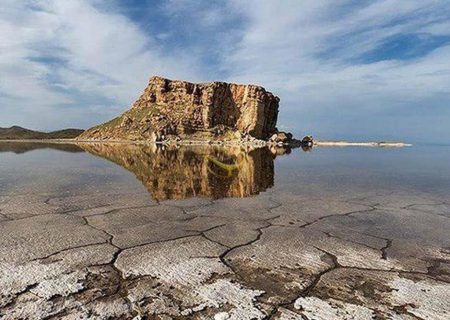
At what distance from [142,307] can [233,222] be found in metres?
4.36

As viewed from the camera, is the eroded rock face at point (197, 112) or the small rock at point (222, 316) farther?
the eroded rock face at point (197, 112)

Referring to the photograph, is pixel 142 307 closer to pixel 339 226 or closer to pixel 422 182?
pixel 339 226

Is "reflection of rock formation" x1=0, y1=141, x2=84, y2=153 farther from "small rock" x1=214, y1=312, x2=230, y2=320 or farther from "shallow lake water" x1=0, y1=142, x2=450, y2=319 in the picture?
"small rock" x1=214, y1=312, x2=230, y2=320

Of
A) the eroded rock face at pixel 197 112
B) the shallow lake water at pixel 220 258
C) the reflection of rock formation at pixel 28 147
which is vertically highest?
the eroded rock face at pixel 197 112

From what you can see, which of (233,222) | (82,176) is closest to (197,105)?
(82,176)

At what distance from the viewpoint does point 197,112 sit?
12025 centimetres

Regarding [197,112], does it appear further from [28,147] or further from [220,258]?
[220,258]

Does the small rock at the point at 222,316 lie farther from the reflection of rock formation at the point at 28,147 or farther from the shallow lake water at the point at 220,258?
the reflection of rock formation at the point at 28,147

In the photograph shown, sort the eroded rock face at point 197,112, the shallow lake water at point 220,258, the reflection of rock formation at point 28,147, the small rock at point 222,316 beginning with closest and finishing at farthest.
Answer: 1. the small rock at point 222,316
2. the shallow lake water at point 220,258
3. the reflection of rock formation at point 28,147
4. the eroded rock face at point 197,112

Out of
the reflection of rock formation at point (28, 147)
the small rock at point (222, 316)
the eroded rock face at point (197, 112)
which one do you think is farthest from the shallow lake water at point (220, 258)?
the eroded rock face at point (197, 112)

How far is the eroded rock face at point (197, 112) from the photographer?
4607 inches

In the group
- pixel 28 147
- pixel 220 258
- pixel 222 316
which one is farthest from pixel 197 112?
pixel 222 316

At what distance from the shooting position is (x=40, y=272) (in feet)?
16.4

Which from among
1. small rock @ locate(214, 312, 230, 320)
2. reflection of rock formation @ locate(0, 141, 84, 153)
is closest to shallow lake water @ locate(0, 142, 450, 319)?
small rock @ locate(214, 312, 230, 320)
